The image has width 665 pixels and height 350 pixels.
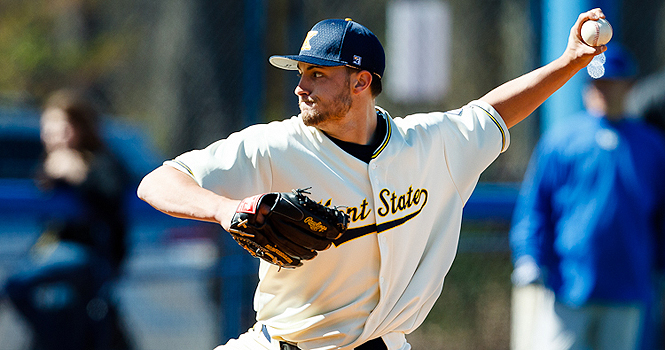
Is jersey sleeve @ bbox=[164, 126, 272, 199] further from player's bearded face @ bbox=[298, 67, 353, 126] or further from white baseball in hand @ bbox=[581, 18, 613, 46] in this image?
white baseball in hand @ bbox=[581, 18, 613, 46]

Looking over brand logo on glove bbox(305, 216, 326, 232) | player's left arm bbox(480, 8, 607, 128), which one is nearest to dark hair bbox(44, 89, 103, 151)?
player's left arm bbox(480, 8, 607, 128)

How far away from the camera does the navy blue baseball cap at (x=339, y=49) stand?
289cm

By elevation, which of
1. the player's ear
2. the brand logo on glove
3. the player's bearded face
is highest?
the player's ear

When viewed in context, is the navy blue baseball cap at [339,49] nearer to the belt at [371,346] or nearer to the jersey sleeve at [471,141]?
the jersey sleeve at [471,141]

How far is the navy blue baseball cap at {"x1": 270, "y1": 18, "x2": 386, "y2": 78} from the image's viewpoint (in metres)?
2.89

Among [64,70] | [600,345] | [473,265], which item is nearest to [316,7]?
[473,265]

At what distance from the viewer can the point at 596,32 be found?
3.04 m

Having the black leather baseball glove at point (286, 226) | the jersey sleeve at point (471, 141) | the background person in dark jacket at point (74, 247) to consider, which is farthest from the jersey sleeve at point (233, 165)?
the background person in dark jacket at point (74, 247)

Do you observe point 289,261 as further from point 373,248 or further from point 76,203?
point 76,203

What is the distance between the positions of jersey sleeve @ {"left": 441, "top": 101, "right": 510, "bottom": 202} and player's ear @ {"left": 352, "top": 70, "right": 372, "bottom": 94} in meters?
0.38

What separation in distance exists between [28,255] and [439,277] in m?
3.21

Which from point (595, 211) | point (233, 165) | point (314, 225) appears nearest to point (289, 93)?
point (595, 211)

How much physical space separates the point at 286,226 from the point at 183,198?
0.38 meters

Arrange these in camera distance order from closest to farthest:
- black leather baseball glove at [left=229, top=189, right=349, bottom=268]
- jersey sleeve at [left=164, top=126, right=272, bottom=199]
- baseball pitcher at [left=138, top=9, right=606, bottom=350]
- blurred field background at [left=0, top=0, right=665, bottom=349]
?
black leather baseball glove at [left=229, top=189, right=349, bottom=268] → jersey sleeve at [left=164, top=126, right=272, bottom=199] → baseball pitcher at [left=138, top=9, right=606, bottom=350] → blurred field background at [left=0, top=0, right=665, bottom=349]
